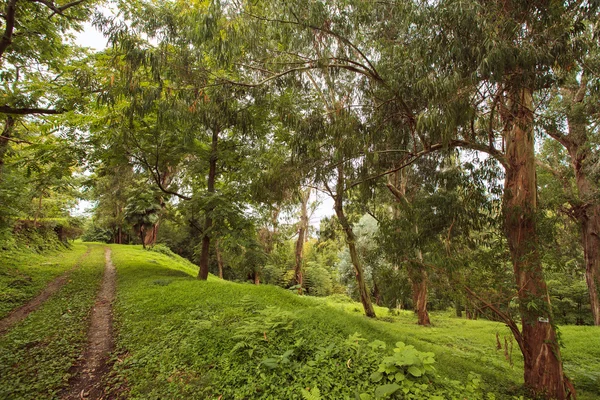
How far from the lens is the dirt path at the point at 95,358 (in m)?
3.59

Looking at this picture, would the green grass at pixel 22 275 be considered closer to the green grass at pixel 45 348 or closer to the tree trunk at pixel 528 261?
the green grass at pixel 45 348

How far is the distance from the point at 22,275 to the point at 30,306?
9.35 ft

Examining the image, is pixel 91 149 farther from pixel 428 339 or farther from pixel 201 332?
pixel 428 339

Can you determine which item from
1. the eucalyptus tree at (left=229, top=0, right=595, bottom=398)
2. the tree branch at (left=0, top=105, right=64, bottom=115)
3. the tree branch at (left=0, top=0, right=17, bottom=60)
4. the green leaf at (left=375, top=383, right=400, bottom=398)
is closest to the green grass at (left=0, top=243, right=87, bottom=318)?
the tree branch at (left=0, top=105, right=64, bottom=115)

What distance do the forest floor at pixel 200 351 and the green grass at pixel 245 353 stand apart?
17 mm

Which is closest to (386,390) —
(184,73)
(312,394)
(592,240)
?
(312,394)

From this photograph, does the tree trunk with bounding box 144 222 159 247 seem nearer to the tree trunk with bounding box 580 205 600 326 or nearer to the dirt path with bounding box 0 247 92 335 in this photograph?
the dirt path with bounding box 0 247 92 335

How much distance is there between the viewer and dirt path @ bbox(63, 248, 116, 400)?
359 cm

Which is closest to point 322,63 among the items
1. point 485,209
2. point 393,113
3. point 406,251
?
point 393,113

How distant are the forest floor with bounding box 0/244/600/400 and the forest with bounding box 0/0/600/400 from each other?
4 centimetres

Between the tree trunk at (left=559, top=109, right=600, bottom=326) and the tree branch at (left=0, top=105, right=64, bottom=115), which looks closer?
the tree branch at (left=0, top=105, right=64, bottom=115)

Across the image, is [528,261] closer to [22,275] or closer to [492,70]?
[492,70]

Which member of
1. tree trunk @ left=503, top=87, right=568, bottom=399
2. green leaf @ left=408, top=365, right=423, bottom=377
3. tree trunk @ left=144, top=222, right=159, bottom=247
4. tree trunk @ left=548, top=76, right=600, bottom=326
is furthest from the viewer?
tree trunk @ left=144, top=222, right=159, bottom=247

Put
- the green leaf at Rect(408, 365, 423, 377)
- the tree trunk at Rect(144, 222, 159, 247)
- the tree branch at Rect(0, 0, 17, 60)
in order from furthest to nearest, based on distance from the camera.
Result: 1. the tree trunk at Rect(144, 222, 159, 247)
2. the tree branch at Rect(0, 0, 17, 60)
3. the green leaf at Rect(408, 365, 423, 377)
